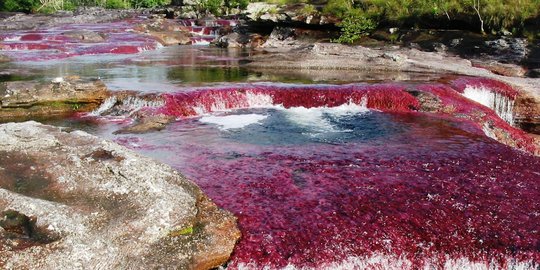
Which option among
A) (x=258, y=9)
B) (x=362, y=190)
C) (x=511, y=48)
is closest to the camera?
(x=362, y=190)

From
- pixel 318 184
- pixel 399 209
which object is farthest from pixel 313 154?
pixel 399 209

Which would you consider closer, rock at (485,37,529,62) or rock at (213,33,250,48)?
rock at (485,37,529,62)

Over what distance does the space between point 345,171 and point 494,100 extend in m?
16.9

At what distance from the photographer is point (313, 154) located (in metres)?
13.8

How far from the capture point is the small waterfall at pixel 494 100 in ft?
81.7

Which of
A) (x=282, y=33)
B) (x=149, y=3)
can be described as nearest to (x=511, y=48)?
(x=282, y=33)

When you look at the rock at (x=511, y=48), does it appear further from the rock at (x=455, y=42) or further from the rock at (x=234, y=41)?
the rock at (x=234, y=41)

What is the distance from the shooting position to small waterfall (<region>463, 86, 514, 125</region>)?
24.9 meters

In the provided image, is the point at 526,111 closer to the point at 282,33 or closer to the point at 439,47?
the point at 439,47

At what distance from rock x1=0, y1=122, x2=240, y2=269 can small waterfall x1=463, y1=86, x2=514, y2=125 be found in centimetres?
2033

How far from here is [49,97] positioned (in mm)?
20375

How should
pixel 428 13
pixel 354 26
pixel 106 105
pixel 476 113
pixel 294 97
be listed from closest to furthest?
pixel 476 113
pixel 106 105
pixel 294 97
pixel 428 13
pixel 354 26

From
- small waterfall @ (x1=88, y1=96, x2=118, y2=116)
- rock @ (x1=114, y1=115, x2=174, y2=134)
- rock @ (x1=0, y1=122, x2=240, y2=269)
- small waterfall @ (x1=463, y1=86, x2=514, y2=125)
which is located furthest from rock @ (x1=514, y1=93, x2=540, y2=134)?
rock @ (x1=0, y1=122, x2=240, y2=269)

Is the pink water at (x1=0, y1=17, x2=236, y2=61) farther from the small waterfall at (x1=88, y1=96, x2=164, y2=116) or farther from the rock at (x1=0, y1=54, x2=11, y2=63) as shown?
the small waterfall at (x1=88, y1=96, x2=164, y2=116)
